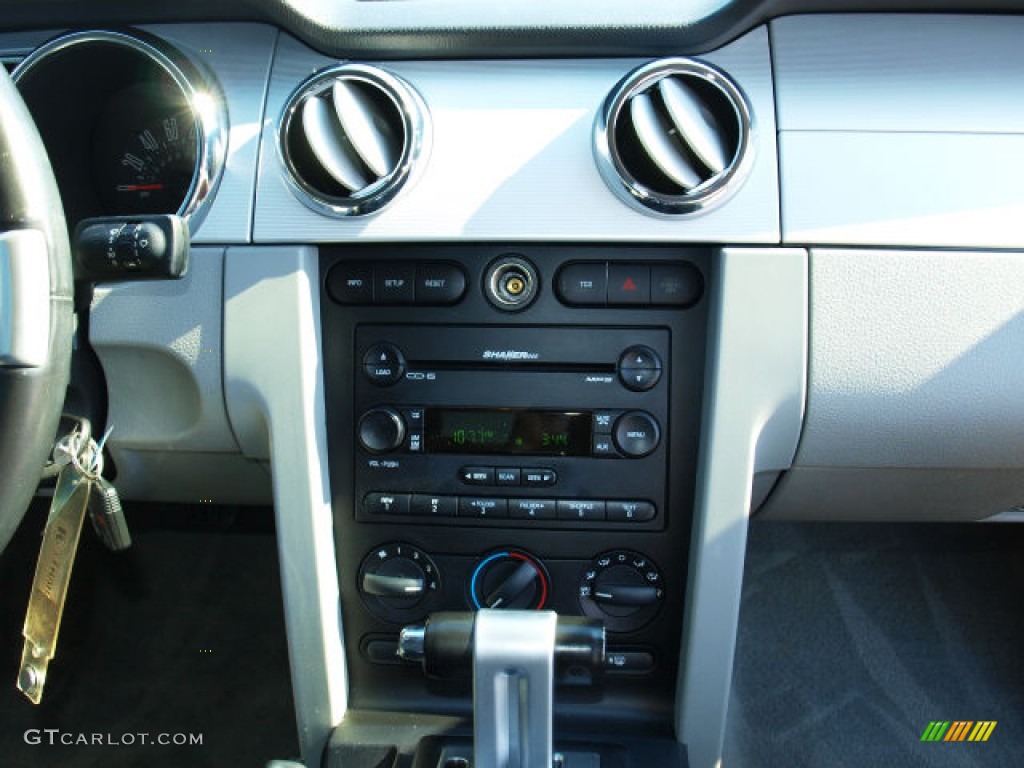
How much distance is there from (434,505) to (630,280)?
40 cm

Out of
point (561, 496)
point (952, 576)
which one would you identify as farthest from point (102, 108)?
point (952, 576)

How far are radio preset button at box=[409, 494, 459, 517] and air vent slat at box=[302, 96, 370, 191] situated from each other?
1.38 ft

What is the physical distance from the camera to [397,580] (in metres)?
1.25

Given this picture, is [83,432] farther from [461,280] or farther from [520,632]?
[520,632]

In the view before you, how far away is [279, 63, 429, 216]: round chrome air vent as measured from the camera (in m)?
1.14

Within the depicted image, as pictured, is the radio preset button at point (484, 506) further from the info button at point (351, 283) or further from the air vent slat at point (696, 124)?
the air vent slat at point (696, 124)

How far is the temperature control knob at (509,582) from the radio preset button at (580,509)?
83 millimetres

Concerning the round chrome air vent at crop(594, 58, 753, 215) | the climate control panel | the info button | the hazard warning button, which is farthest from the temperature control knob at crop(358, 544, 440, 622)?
the round chrome air vent at crop(594, 58, 753, 215)

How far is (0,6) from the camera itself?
1.28 metres

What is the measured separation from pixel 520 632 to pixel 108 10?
3.32 ft

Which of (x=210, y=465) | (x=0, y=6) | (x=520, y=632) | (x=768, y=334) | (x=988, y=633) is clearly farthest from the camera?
(x=988, y=633)

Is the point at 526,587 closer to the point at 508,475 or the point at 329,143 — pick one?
the point at 508,475

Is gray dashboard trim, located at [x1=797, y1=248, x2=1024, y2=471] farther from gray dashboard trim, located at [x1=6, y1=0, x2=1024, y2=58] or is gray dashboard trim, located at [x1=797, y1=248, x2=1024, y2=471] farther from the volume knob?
the volume knob

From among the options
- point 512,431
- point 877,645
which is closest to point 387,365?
point 512,431
